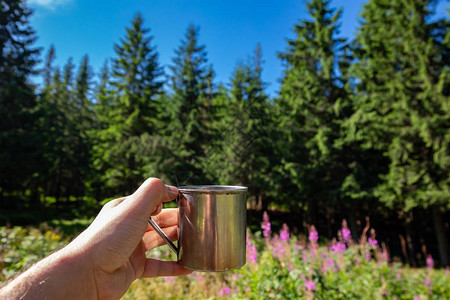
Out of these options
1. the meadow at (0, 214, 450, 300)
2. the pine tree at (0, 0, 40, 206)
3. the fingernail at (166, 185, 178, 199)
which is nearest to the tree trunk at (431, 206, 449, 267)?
the meadow at (0, 214, 450, 300)

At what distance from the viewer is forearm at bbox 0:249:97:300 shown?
82 centimetres

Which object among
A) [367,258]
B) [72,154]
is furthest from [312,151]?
[72,154]

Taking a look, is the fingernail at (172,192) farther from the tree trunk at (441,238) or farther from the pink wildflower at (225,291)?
the tree trunk at (441,238)

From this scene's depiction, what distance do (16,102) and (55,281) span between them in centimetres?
1574

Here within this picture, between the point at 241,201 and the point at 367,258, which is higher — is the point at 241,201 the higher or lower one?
the higher one

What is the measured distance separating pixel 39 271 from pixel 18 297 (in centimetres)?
9

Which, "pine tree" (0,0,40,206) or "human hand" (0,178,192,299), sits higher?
"pine tree" (0,0,40,206)

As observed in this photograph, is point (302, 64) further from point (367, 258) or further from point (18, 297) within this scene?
point (18, 297)

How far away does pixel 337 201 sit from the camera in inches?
404

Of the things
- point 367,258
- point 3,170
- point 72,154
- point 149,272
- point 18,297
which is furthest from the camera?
point 72,154

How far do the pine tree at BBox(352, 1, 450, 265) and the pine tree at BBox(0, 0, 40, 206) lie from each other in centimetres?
1513

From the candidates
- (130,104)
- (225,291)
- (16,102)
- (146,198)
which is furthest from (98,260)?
(16,102)

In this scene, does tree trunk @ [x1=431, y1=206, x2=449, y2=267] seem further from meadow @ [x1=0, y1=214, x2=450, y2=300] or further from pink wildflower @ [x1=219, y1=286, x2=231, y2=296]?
pink wildflower @ [x1=219, y1=286, x2=231, y2=296]

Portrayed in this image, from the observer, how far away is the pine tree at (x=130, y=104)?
12445 mm
